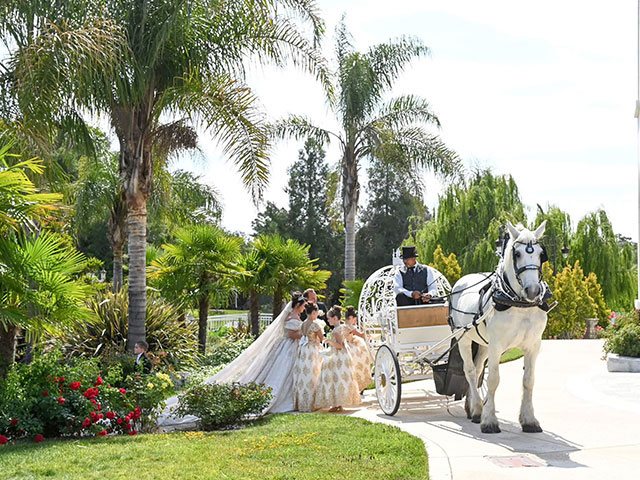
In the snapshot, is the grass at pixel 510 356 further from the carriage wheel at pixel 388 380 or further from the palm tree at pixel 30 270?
the palm tree at pixel 30 270

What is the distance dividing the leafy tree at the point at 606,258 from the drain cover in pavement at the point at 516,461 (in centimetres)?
2292

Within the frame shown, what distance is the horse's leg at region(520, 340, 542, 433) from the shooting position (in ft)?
27.0

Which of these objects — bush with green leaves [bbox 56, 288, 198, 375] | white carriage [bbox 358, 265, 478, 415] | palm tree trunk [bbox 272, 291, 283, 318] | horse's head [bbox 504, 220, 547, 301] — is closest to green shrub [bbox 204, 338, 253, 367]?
bush with green leaves [bbox 56, 288, 198, 375]

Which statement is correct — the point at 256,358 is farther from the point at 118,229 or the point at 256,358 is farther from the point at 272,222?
the point at 272,222

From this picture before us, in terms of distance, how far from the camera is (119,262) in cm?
2395

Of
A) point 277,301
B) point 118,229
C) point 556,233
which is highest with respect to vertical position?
point 556,233

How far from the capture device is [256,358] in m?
11.5

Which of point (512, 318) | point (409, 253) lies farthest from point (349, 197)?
point (512, 318)

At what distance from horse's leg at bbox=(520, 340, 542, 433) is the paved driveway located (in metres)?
0.13

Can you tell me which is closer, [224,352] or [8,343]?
[8,343]

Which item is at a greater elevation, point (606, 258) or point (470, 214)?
point (470, 214)

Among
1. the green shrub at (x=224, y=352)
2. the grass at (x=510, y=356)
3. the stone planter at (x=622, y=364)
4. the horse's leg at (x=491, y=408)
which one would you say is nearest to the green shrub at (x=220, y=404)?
the horse's leg at (x=491, y=408)

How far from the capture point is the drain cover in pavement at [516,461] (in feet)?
22.2

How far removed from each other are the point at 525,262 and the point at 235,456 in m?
3.56
